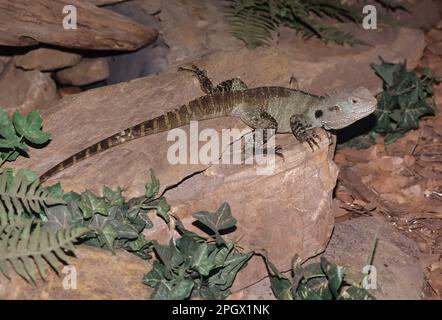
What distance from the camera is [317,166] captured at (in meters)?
5.22

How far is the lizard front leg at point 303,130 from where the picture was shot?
5464mm

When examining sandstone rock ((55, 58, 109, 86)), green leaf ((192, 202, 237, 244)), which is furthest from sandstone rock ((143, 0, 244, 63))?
green leaf ((192, 202, 237, 244))

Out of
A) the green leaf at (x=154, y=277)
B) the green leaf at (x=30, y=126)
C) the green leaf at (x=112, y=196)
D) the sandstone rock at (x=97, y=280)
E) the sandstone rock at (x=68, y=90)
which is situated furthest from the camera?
the sandstone rock at (x=68, y=90)

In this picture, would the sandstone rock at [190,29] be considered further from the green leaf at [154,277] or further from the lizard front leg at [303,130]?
the green leaf at [154,277]

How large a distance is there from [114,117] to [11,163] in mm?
1156

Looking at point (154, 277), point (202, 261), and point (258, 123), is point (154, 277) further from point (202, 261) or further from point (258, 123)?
point (258, 123)

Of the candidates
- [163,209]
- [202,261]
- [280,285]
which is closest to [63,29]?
[163,209]

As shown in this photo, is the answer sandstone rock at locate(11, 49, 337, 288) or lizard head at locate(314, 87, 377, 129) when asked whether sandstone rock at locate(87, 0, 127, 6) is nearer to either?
sandstone rock at locate(11, 49, 337, 288)

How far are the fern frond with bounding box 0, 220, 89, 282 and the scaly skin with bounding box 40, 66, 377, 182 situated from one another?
4.55 ft

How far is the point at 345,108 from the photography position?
591cm

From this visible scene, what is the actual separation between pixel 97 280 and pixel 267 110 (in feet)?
9.16

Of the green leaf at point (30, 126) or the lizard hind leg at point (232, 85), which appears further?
the lizard hind leg at point (232, 85)

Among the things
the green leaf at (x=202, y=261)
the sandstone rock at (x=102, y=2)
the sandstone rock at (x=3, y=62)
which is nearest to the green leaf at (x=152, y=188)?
the green leaf at (x=202, y=261)

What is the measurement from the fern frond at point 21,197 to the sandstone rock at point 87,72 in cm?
363
